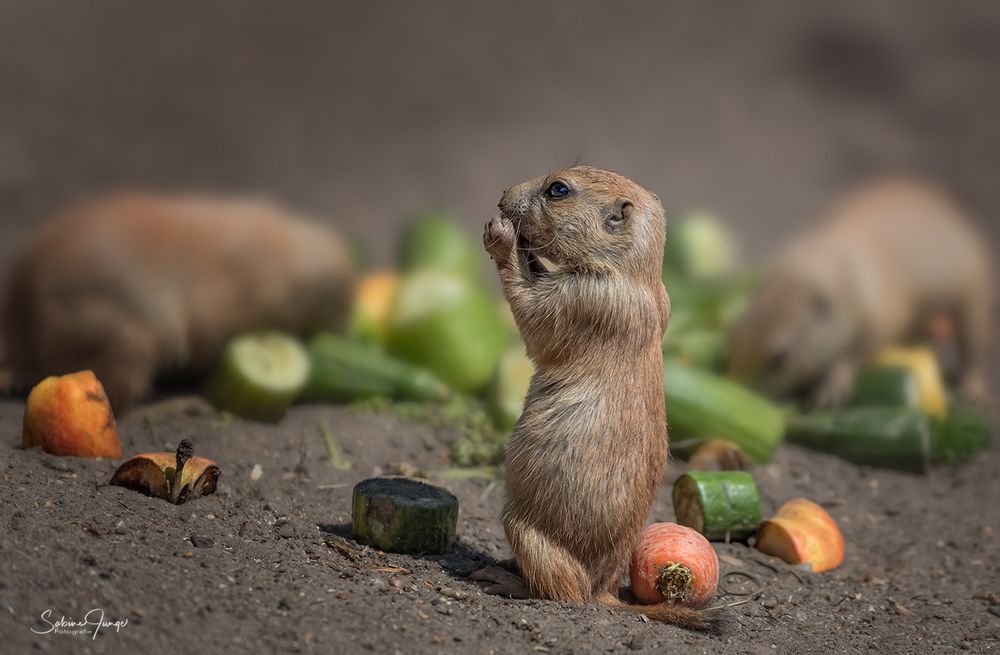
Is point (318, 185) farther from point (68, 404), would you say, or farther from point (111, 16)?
point (68, 404)

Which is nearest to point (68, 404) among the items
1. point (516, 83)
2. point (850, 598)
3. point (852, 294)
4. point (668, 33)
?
point (850, 598)

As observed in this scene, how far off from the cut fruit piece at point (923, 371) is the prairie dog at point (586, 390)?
11.0 feet

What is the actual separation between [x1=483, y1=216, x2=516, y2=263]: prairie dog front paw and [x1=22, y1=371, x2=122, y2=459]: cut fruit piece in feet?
6.04

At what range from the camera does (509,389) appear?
5289 mm

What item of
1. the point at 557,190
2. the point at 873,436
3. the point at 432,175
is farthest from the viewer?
the point at 432,175

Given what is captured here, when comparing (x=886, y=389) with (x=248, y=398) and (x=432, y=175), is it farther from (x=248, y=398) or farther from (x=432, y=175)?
(x=432, y=175)

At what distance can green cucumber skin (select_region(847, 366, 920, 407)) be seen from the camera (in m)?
5.96

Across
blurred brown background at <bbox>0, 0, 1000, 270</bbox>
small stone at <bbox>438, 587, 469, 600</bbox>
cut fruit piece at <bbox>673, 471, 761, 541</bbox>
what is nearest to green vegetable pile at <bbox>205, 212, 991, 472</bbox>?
cut fruit piece at <bbox>673, 471, 761, 541</bbox>

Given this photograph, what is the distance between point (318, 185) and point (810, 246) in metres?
4.84

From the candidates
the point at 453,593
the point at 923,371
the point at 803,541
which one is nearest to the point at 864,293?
the point at 923,371

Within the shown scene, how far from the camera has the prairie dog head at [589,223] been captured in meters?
3.36

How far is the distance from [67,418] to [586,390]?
84.1 inches

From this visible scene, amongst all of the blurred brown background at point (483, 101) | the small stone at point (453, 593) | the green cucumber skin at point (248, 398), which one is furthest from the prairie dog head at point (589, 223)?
the blurred brown background at point (483, 101)

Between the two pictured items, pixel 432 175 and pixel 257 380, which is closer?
pixel 257 380
